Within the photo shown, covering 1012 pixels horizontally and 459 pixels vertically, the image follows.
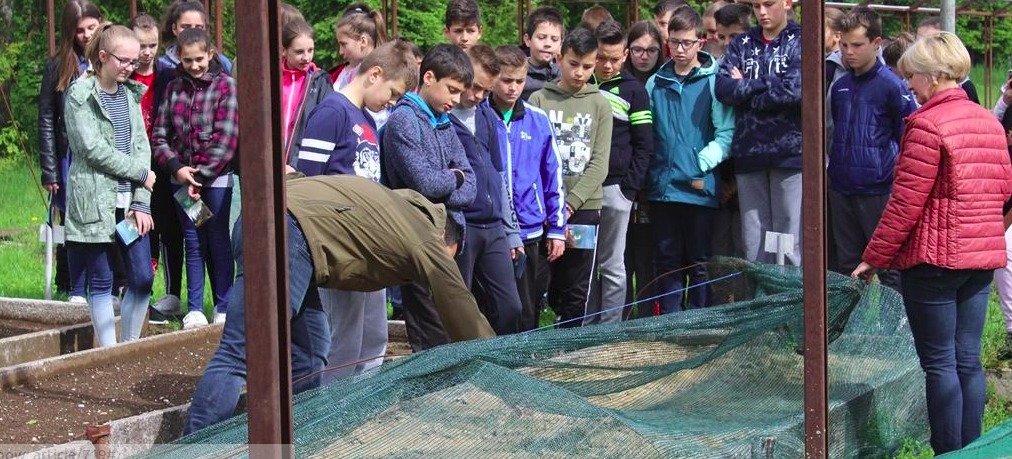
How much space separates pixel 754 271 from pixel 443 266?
1.54 meters

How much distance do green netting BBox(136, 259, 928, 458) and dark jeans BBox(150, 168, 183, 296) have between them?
307 cm

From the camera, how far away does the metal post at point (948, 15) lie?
7559 millimetres

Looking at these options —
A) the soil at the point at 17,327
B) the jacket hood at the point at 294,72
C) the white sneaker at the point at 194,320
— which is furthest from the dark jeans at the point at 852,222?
the soil at the point at 17,327

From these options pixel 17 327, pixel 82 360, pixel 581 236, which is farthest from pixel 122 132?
pixel 581 236

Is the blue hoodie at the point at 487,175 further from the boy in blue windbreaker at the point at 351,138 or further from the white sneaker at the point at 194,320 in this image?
the white sneaker at the point at 194,320

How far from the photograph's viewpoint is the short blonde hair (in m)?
4.75

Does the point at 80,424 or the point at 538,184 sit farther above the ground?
the point at 538,184

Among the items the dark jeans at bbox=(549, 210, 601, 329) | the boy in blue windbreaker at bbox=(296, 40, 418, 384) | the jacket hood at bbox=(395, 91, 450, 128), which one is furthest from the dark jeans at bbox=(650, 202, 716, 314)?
the boy in blue windbreaker at bbox=(296, 40, 418, 384)

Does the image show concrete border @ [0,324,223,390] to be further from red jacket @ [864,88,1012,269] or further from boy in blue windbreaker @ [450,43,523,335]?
red jacket @ [864,88,1012,269]

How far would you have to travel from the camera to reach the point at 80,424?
17.2 ft

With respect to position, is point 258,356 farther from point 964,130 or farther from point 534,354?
point 964,130

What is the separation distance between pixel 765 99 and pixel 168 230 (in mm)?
3184

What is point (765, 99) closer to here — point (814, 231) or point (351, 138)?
point (351, 138)

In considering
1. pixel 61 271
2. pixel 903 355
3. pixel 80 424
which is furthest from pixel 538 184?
pixel 61 271
